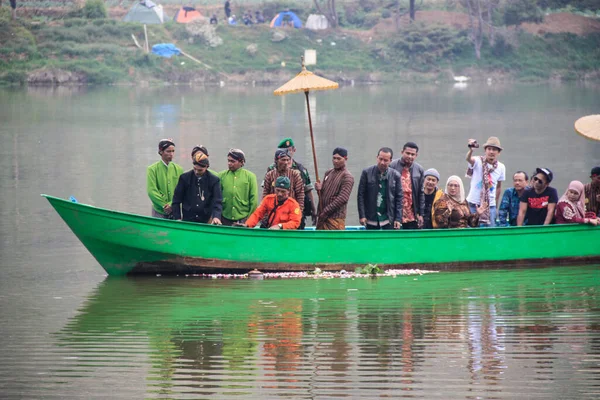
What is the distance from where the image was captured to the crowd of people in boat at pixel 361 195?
11648mm

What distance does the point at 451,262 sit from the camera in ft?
39.4

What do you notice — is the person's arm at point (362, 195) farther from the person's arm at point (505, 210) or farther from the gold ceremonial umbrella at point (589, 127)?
the gold ceremonial umbrella at point (589, 127)

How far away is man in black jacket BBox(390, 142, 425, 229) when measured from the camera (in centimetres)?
1196

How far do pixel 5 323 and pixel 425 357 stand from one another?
4.17 meters

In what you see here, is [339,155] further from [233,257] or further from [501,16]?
[501,16]

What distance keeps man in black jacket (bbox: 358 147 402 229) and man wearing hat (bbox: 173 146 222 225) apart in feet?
5.64

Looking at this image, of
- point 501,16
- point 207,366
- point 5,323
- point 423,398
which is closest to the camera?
point 423,398

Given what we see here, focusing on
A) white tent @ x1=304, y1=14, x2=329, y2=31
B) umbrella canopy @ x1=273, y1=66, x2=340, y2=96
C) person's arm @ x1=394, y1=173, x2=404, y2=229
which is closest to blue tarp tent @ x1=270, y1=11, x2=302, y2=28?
white tent @ x1=304, y1=14, x2=329, y2=31

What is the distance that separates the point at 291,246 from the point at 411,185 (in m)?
1.69

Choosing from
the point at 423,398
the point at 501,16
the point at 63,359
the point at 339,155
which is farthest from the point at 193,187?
the point at 501,16

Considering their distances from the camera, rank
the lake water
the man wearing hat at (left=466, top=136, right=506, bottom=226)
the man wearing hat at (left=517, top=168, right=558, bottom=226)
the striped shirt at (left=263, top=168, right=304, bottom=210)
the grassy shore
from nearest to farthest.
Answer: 1. the lake water
2. the striped shirt at (left=263, top=168, right=304, bottom=210)
3. the man wearing hat at (left=517, top=168, right=558, bottom=226)
4. the man wearing hat at (left=466, top=136, right=506, bottom=226)
5. the grassy shore

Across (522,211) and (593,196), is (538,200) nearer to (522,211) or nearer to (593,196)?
(522,211)

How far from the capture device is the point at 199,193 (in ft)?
38.4

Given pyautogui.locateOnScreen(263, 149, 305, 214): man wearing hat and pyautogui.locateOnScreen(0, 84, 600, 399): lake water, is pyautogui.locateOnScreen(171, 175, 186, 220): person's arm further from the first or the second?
pyautogui.locateOnScreen(263, 149, 305, 214): man wearing hat
